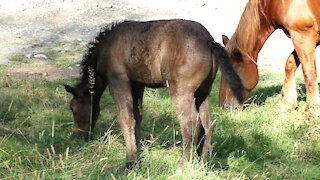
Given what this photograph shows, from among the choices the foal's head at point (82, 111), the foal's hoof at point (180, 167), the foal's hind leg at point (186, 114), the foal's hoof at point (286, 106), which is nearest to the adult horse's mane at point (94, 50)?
the foal's head at point (82, 111)

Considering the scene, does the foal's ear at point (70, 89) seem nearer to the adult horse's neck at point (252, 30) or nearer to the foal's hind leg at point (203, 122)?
the foal's hind leg at point (203, 122)

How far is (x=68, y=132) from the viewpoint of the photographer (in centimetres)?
586

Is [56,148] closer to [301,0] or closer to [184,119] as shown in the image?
[184,119]

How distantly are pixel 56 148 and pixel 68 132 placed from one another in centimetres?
40

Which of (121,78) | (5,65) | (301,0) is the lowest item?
(5,65)

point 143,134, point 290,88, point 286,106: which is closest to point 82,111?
point 143,134

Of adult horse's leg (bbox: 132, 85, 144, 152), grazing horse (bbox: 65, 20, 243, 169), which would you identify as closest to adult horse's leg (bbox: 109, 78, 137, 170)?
grazing horse (bbox: 65, 20, 243, 169)

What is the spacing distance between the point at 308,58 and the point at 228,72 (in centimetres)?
249

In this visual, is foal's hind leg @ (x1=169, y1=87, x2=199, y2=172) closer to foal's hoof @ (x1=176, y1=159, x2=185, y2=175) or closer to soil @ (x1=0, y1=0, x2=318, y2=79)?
foal's hoof @ (x1=176, y1=159, x2=185, y2=175)

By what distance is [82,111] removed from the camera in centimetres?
562

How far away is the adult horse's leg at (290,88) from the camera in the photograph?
291 inches

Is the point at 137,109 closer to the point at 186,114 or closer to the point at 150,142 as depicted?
the point at 150,142

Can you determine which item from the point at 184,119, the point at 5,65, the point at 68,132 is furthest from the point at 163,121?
the point at 5,65

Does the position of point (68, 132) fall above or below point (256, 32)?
below
